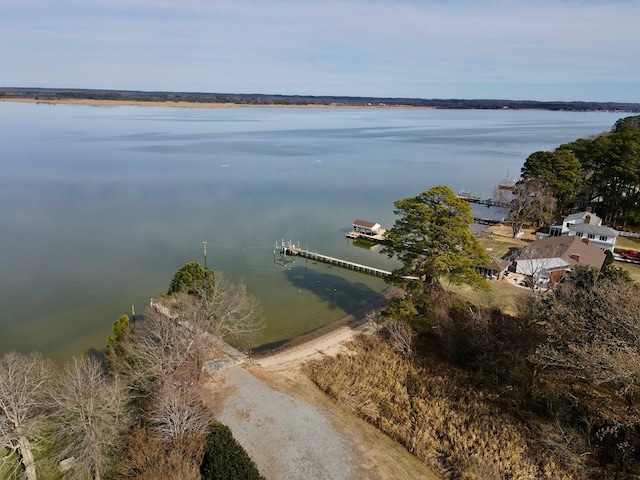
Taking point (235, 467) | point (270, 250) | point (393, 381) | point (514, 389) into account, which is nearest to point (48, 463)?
point (235, 467)

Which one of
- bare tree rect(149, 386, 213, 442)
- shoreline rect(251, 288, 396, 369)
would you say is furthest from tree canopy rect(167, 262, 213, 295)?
bare tree rect(149, 386, 213, 442)

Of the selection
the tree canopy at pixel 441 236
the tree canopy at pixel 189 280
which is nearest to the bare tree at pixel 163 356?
the tree canopy at pixel 189 280

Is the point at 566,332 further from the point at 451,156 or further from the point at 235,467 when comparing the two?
the point at 451,156

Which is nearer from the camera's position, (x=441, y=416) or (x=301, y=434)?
(x=301, y=434)

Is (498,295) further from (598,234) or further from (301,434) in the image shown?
(301,434)

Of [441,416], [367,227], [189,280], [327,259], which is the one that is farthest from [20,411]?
[367,227]

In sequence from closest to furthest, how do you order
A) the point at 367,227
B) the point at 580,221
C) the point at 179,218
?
the point at 580,221
the point at 367,227
the point at 179,218
